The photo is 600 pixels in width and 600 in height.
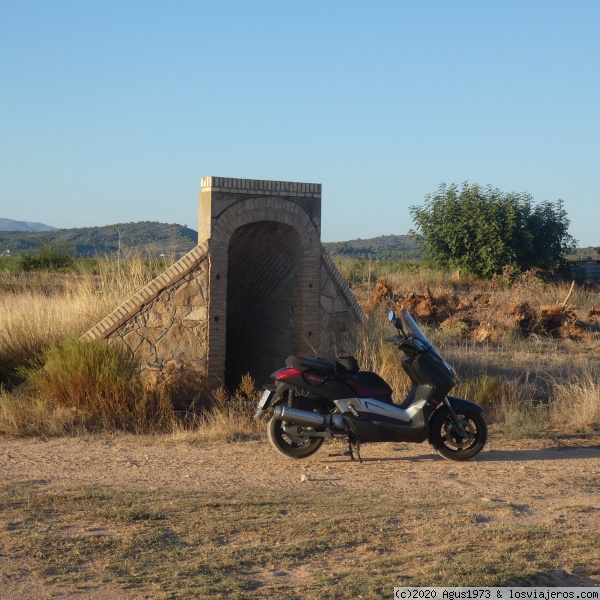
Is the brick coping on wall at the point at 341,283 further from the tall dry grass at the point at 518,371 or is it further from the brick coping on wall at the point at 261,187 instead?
the brick coping on wall at the point at 261,187

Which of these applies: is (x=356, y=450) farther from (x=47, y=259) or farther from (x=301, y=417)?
(x=47, y=259)

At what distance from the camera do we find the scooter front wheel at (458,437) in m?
8.99

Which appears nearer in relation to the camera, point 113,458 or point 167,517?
point 167,517

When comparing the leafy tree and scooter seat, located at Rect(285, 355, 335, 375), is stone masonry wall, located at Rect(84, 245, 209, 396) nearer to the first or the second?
scooter seat, located at Rect(285, 355, 335, 375)

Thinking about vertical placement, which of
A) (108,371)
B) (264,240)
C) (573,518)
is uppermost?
(264,240)

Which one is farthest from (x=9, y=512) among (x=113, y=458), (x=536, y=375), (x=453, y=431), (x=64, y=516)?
(x=536, y=375)

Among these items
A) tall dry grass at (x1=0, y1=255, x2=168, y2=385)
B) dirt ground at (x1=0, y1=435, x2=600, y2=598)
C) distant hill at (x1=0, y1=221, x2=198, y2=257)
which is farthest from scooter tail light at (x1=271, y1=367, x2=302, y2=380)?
distant hill at (x1=0, y1=221, x2=198, y2=257)

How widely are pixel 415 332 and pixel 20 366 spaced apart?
18.9 feet

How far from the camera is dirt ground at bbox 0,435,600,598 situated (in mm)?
7719

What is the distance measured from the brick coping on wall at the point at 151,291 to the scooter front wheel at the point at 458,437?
3971mm

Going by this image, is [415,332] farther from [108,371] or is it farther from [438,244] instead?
[438,244]

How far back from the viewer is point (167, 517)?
6.60 meters

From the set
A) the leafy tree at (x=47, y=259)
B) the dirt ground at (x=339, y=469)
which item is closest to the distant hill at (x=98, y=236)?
the leafy tree at (x=47, y=259)

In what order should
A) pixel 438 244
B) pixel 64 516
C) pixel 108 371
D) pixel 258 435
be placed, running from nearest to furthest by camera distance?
pixel 64 516 → pixel 258 435 → pixel 108 371 → pixel 438 244
